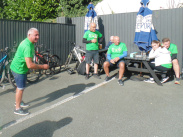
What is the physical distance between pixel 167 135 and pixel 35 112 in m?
2.54

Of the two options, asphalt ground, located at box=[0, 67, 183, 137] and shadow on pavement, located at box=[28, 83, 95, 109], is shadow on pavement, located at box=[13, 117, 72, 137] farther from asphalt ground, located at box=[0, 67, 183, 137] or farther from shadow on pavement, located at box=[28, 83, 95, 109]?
shadow on pavement, located at box=[28, 83, 95, 109]

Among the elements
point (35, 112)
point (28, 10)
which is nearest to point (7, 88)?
point (35, 112)

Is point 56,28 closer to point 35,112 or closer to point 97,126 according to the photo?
point 35,112

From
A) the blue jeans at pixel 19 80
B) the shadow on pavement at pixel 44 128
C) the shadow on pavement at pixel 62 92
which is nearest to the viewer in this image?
the shadow on pavement at pixel 44 128

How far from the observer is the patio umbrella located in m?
6.66

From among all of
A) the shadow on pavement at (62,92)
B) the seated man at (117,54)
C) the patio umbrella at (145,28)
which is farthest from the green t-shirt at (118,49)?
the shadow on pavement at (62,92)

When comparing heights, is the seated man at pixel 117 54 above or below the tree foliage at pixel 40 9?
below

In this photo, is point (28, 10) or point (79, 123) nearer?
A: point (79, 123)

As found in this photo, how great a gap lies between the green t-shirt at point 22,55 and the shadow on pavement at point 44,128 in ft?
3.63

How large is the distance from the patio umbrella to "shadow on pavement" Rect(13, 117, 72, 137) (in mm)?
4216

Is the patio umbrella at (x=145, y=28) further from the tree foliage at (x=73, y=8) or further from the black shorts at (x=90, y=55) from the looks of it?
the tree foliage at (x=73, y=8)

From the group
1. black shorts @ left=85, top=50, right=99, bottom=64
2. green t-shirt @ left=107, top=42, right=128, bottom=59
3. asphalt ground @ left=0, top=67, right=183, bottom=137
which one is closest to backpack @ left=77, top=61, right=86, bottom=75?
black shorts @ left=85, top=50, right=99, bottom=64

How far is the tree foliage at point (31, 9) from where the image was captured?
11.6 m

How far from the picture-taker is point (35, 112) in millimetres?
4082
